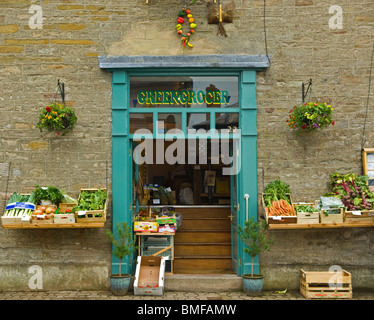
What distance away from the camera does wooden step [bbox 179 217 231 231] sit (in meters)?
9.51

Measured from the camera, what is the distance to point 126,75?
26.0 ft

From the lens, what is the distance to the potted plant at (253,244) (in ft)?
24.1

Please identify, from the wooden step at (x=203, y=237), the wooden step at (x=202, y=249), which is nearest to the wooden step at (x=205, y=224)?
the wooden step at (x=203, y=237)

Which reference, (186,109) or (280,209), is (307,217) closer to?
(280,209)

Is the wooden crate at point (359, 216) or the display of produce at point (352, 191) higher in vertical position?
the display of produce at point (352, 191)

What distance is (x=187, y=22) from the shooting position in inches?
312

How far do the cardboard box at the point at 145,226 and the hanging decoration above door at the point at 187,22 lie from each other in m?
3.06

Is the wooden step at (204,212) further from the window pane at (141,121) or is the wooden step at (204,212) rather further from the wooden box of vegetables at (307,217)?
the wooden box of vegetables at (307,217)

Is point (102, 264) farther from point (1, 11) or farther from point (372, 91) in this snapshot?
point (372, 91)

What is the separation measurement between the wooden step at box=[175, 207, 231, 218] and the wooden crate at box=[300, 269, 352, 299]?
8.68 ft

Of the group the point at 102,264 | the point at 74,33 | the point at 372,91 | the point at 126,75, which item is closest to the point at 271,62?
the point at 372,91

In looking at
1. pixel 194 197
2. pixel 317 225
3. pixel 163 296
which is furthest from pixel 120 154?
pixel 317 225

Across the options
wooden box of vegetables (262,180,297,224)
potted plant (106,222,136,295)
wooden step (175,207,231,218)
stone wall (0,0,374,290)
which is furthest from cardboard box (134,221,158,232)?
wooden box of vegetables (262,180,297,224)

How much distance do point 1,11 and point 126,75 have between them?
2.37 metres
